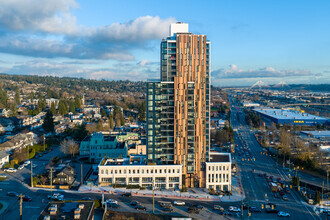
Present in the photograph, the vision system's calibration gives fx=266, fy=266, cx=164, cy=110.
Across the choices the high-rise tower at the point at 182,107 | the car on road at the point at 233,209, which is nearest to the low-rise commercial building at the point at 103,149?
the high-rise tower at the point at 182,107

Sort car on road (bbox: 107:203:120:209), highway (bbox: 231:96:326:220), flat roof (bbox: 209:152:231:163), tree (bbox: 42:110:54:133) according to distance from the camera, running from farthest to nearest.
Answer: tree (bbox: 42:110:54:133) → flat roof (bbox: 209:152:231:163) → highway (bbox: 231:96:326:220) → car on road (bbox: 107:203:120:209)

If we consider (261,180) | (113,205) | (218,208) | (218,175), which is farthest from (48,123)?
(261,180)

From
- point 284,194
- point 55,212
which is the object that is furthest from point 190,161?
point 55,212

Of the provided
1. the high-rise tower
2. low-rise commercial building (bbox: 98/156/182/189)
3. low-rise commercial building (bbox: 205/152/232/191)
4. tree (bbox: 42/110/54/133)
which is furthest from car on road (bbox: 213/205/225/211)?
tree (bbox: 42/110/54/133)

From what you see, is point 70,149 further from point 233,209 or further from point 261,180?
point 261,180

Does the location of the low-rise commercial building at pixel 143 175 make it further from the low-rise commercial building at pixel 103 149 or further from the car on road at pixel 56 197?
the low-rise commercial building at pixel 103 149

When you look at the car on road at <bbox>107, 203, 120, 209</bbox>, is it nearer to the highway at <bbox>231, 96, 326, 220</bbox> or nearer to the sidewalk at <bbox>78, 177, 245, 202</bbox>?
the sidewalk at <bbox>78, 177, 245, 202</bbox>

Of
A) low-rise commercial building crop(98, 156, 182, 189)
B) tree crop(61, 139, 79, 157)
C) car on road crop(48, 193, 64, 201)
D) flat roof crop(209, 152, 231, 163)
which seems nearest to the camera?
car on road crop(48, 193, 64, 201)

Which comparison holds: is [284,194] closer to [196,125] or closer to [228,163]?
[228,163]

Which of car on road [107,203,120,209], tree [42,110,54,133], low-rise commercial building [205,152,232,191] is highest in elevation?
tree [42,110,54,133]
